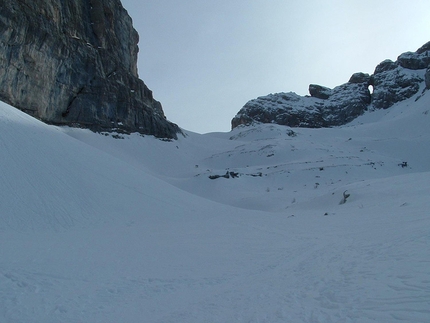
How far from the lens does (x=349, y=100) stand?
95.2 metres

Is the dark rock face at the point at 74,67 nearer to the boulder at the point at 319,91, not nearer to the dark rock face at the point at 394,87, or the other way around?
the dark rock face at the point at 394,87

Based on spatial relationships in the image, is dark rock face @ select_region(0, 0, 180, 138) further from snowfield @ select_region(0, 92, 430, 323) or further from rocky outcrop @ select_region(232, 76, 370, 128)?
rocky outcrop @ select_region(232, 76, 370, 128)

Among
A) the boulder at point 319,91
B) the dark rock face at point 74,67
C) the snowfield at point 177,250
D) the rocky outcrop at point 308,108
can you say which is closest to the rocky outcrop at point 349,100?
the rocky outcrop at point 308,108

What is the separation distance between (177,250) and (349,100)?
99.4 metres

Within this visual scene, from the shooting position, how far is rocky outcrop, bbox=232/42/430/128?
88.0 meters

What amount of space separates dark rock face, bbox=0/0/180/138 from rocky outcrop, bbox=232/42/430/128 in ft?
142

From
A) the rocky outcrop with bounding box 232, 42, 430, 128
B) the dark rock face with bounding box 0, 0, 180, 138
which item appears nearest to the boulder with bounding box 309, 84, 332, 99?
the rocky outcrop with bounding box 232, 42, 430, 128

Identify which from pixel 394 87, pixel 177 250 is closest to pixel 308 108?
pixel 394 87

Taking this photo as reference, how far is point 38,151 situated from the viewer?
15.4 meters

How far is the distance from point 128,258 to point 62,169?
8836 millimetres

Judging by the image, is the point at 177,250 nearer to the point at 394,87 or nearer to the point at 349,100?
the point at 349,100

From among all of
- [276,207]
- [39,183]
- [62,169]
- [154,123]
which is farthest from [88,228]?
[154,123]

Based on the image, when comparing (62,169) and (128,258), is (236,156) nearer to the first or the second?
(62,169)

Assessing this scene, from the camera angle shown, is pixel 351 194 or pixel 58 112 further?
pixel 58 112
